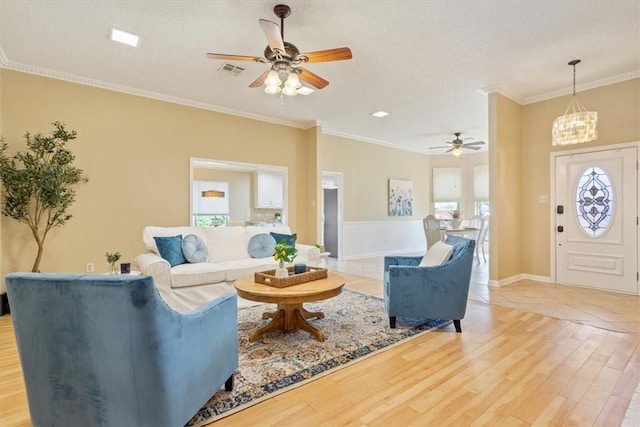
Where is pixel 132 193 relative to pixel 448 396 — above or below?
above

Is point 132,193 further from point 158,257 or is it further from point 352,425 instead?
point 352,425

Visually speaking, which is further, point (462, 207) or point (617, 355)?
point (462, 207)

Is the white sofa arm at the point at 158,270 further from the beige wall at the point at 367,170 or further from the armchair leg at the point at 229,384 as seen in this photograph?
the beige wall at the point at 367,170

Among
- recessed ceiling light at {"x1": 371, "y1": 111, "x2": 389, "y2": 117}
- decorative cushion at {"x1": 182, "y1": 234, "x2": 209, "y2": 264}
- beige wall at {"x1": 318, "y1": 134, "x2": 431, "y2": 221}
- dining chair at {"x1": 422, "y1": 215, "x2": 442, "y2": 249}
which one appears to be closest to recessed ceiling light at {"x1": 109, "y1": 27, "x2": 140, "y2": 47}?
decorative cushion at {"x1": 182, "y1": 234, "x2": 209, "y2": 264}

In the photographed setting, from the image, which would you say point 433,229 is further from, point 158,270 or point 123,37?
point 123,37

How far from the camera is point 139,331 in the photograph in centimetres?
129

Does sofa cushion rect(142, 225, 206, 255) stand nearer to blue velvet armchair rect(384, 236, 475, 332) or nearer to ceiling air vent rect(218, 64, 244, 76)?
ceiling air vent rect(218, 64, 244, 76)

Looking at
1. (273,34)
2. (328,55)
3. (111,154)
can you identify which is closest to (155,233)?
(111,154)

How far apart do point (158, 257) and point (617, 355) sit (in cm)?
451

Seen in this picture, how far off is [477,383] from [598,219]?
4.01m

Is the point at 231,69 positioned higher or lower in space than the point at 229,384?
higher

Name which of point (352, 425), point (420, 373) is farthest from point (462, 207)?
point (352, 425)

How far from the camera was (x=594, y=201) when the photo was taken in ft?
15.2

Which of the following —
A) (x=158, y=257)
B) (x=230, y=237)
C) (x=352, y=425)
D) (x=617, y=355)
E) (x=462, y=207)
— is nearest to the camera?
(x=352, y=425)
